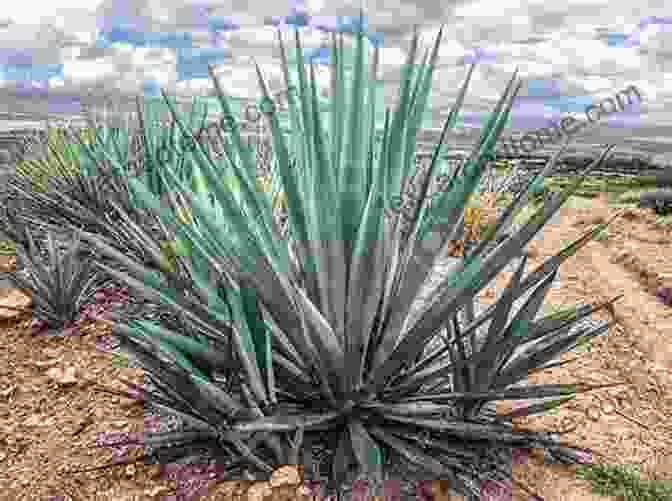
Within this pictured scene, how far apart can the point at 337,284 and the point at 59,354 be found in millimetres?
2391

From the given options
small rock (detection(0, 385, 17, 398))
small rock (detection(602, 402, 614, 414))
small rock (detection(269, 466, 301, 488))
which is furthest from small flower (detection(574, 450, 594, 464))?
small rock (detection(0, 385, 17, 398))

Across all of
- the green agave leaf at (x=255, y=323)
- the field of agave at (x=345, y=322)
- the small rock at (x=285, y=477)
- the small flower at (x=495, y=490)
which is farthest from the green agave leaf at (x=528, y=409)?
the green agave leaf at (x=255, y=323)

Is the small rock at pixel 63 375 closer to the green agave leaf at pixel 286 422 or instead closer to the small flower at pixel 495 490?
the green agave leaf at pixel 286 422

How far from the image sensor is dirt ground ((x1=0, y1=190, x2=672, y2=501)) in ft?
5.79

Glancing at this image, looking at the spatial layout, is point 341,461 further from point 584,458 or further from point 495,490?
point 584,458

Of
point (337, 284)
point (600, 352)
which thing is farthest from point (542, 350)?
point (600, 352)

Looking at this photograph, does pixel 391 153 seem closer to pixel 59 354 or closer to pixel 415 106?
pixel 415 106

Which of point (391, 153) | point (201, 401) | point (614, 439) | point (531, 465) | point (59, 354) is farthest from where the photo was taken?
point (59, 354)

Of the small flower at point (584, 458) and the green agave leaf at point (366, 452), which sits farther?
the small flower at point (584, 458)

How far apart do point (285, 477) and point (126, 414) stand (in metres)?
1.14

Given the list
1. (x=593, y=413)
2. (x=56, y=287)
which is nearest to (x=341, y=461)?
(x=593, y=413)

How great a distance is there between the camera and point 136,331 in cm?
159

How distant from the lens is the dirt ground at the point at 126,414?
1.76 meters

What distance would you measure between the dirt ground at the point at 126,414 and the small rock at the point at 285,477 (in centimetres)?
2
